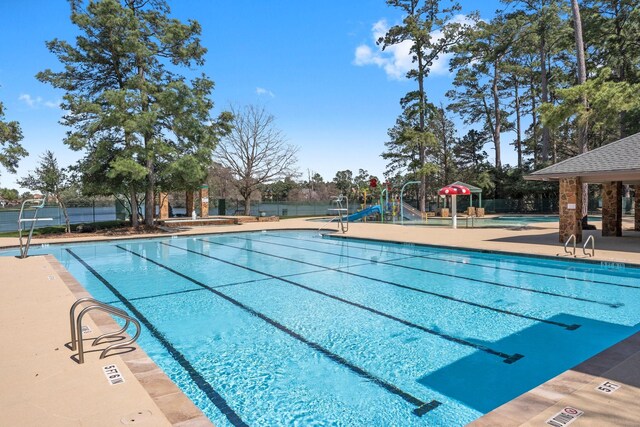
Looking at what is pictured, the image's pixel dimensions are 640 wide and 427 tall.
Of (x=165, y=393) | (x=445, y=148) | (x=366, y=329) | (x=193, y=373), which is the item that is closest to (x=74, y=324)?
(x=193, y=373)

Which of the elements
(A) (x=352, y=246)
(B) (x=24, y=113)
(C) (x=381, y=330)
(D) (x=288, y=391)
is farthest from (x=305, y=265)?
(B) (x=24, y=113)

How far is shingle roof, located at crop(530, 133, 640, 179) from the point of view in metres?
9.99

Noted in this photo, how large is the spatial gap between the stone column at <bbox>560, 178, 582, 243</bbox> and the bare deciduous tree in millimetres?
18799

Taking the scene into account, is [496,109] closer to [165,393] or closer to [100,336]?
[100,336]

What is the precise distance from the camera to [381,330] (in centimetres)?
500

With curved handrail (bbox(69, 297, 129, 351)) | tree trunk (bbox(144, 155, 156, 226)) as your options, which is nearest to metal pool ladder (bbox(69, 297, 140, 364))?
curved handrail (bbox(69, 297, 129, 351))

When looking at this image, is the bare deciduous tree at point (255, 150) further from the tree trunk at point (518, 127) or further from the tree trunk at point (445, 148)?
the tree trunk at point (518, 127)

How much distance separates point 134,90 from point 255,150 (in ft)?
37.0

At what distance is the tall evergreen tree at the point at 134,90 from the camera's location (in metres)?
15.1

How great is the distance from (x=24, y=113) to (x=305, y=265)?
1856cm

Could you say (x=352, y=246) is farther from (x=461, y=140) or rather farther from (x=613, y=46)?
(x=461, y=140)

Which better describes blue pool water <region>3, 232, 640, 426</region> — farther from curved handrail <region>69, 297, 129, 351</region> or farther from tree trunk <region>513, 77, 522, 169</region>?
tree trunk <region>513, 77, 522, 169</region>

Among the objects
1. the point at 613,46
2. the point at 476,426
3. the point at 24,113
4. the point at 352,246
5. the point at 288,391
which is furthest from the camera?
the point at 613,46

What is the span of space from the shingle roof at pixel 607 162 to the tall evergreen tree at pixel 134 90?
13625 mm
